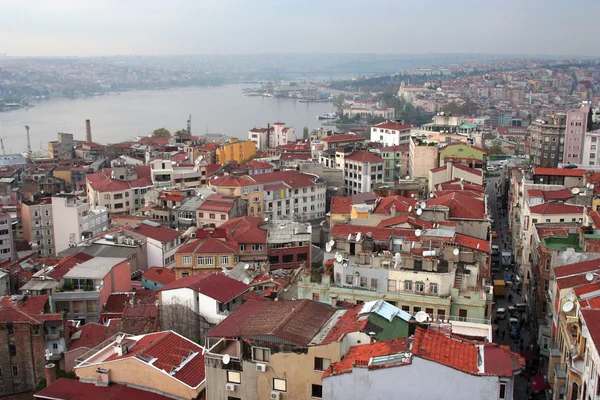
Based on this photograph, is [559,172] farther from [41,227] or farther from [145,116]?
[145,116]

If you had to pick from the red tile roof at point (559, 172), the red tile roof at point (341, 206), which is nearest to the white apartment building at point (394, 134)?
the red tile roof at point (559, 172)

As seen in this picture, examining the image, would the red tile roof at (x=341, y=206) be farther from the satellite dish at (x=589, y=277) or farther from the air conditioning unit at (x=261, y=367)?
the air conditioning unit at (x=261, y=367)

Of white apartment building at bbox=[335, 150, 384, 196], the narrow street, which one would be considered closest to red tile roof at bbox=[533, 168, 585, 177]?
the narrow street

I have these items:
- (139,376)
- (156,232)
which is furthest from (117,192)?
(139,376)

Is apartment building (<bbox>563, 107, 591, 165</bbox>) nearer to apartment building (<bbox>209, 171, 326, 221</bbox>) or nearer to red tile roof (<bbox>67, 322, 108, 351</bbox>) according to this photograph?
apartment building (<bbox>209, 171, 326, 221</bbox>)

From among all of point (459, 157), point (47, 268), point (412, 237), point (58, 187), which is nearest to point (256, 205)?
point (459, 157)

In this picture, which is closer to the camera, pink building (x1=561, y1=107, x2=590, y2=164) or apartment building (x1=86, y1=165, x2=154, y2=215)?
apartment building (x1=86, y1=165, x2=154, y2=215)
